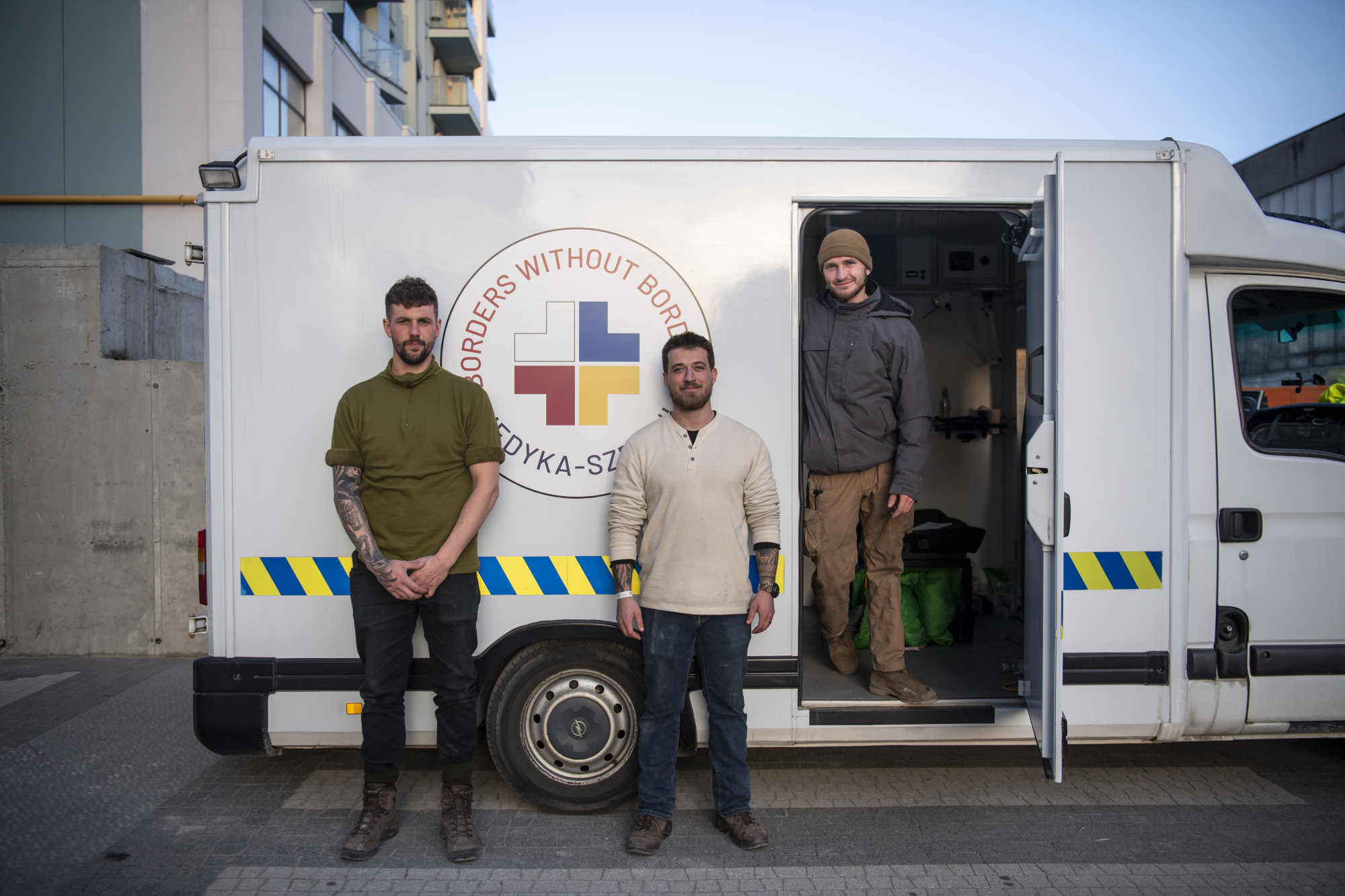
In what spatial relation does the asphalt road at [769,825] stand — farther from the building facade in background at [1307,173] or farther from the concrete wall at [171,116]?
the building facade in background at [1307,173]

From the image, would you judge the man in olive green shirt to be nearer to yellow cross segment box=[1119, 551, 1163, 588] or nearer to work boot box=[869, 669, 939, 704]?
work boot box=[869, 669, 939, 704]

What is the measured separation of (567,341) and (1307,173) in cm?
2220

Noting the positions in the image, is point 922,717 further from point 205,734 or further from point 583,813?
point 205,734

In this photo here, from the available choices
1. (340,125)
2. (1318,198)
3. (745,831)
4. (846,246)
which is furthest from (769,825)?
(1318,198)

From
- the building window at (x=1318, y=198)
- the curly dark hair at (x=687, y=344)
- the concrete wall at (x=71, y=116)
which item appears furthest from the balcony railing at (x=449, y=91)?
the curly dark hair at (x=687, y=344)

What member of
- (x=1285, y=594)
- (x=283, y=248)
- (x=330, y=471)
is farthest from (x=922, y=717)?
(x=283, y=248)

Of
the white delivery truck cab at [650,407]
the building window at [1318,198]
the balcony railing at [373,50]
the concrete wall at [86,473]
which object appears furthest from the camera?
the building window at [1318,198]

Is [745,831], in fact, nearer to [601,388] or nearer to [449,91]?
[601,388]

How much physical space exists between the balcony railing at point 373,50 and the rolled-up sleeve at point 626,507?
59.0ft

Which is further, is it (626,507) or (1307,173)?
(1307,173)

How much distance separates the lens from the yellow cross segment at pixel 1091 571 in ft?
10.4

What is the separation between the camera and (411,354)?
2.96 m

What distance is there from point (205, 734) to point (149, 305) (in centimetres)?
438

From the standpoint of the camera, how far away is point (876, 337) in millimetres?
3586
